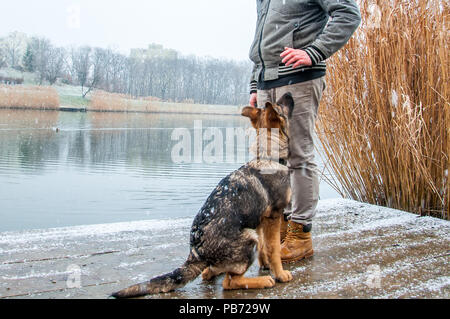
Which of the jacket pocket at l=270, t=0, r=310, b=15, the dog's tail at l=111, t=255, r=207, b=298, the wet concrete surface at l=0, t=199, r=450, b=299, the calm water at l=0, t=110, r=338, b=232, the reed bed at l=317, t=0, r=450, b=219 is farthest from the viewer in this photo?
the calm water at l=0, t=110, r=338, b=232

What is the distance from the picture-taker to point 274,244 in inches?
88.9

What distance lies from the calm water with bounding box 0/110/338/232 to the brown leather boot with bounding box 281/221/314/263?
2.04 meters

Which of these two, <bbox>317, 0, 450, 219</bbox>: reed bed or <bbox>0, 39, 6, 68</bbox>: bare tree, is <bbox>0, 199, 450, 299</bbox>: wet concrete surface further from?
<bbox>0, 39, 6, 68</bbox>: bare tree

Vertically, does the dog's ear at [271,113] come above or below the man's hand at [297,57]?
below

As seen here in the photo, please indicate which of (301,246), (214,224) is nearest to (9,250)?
(214,224)

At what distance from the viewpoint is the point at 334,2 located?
2344 millimetres

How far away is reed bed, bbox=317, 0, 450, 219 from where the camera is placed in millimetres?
3564

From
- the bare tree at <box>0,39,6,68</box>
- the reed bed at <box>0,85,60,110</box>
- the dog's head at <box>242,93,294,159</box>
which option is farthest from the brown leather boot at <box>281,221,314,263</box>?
the bare tree at <box>0,39,6,68</box>

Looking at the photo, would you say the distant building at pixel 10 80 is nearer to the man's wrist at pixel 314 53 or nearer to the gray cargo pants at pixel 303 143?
the gray cargo pants at pixel 303 143

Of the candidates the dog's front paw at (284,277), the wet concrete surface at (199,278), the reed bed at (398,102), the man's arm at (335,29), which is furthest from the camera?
the reed bed at (398,102)

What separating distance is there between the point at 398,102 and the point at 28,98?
2552 centimetres

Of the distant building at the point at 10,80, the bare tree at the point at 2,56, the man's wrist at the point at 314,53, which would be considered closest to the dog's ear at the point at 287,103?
the man's wrist at the point at 314,53

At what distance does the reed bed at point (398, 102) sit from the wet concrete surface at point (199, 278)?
1.54 feet

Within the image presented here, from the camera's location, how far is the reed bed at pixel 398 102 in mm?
3564
